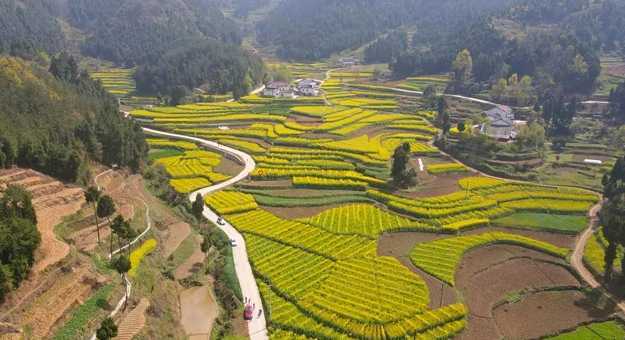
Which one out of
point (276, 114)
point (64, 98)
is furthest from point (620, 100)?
point (64, 98)

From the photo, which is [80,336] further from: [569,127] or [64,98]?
[569,127]

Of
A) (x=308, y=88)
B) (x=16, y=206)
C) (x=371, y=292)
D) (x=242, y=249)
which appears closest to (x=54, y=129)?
(x=16, y=206)

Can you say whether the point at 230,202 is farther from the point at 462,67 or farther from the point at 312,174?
the point at 462,67

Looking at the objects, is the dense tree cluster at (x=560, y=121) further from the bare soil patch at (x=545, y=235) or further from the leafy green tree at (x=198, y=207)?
the leafy green tree at (x=198, y=207)

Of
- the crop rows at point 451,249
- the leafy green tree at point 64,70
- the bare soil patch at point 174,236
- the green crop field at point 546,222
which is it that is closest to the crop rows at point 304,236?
the crop rows at point 451,249

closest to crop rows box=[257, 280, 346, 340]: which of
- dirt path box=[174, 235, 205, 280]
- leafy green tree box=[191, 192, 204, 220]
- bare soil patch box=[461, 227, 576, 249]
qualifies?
dirt path box=[174, 235, 205, 280]

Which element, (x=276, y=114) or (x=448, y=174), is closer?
(x=448, y=174)
